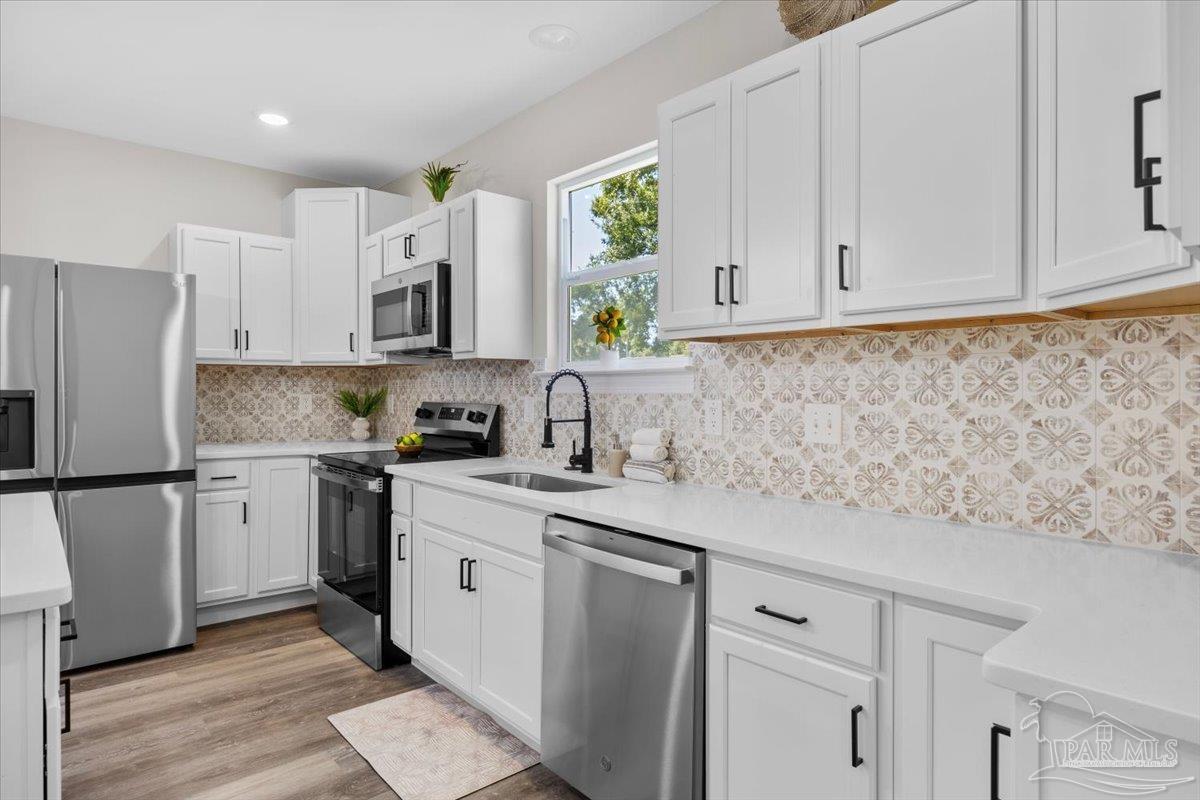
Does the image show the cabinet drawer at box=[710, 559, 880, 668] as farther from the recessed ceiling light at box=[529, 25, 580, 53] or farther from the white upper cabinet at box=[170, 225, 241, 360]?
the white upper cabinet at box=[170, 225, 241, 360]

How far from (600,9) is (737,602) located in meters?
2.18

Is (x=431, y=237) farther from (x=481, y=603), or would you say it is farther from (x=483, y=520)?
(x=481, y=603)

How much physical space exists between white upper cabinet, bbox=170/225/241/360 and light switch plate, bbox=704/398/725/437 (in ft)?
9.75

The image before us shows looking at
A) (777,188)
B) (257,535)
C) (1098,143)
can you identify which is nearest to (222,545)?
(257,535)

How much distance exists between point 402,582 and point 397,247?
72.9 inches

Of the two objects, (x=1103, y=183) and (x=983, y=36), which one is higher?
(x=983, y=36)

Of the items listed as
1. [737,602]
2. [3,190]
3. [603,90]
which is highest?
[603,90]

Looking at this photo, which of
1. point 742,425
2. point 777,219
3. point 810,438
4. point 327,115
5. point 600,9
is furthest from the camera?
point 327,115

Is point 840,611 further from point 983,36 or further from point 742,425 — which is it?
point 983,36

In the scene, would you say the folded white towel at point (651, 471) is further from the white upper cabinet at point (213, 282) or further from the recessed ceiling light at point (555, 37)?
the white upper cabinet at point (213, 282)

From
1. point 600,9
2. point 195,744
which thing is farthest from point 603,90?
point 195,744

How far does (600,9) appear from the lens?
252 centimetres

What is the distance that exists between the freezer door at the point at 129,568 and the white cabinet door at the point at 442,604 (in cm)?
130

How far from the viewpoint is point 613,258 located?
2.98 metres
